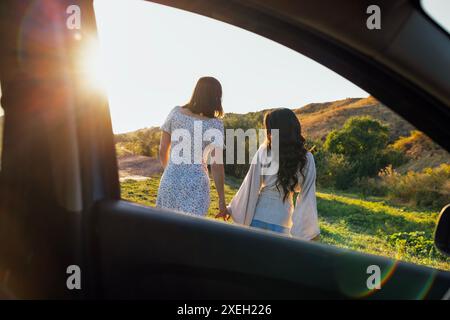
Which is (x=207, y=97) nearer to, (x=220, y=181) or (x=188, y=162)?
(x=188, y=162)

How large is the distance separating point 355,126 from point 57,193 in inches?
556

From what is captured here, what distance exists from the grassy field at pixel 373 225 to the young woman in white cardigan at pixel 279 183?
11.3ft

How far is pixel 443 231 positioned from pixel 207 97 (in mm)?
3285

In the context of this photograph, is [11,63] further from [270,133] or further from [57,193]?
[270,133]

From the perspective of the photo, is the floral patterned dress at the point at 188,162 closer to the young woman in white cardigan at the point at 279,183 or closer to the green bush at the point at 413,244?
the young woman in white cardigan at the point at 279,183

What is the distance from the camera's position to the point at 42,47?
1782mm

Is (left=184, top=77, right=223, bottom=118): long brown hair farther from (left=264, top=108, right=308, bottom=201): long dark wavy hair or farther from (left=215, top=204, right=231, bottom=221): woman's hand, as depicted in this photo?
(left=215, top=204, right=231, bottom=221): woman's hand

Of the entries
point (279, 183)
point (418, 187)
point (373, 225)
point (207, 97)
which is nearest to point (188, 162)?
point (207, 97)

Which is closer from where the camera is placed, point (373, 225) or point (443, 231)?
point (443, 231)

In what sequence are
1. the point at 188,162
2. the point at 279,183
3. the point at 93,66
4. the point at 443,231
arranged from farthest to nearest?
the point at 188,162 → the point at 279,183 → the point at 93,66 → the point at 443,231

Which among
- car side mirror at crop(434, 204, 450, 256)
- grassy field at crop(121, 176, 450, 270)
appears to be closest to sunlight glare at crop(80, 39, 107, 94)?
car side mirror at crop(434, 204, 450, 256)

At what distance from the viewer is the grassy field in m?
9.08

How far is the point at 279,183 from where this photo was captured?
438 centimetres
